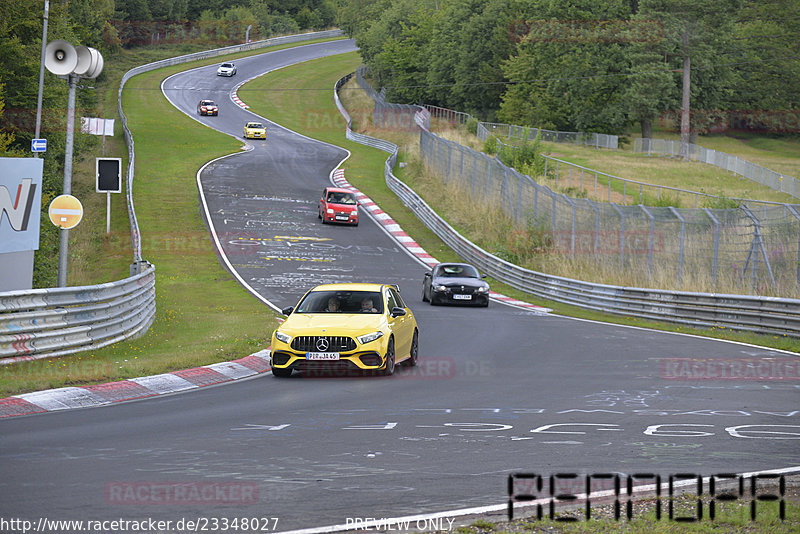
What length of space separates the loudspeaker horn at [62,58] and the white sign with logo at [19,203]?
214cm

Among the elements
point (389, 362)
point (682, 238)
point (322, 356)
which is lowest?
point (389, 362)

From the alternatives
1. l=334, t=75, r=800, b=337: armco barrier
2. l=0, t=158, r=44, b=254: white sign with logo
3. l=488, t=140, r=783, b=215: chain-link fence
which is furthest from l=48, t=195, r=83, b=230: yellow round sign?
l=488, t=140, r=783, b=215: chain-link fence

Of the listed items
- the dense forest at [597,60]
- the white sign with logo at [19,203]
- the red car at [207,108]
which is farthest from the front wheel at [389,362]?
the red car at [207,108]

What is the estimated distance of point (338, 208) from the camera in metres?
45.8

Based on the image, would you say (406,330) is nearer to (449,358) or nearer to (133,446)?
(449,358)

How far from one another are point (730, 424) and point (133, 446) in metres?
6.08

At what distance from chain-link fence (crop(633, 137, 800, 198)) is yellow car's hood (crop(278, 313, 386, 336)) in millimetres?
51731

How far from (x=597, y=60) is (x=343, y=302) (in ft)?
250

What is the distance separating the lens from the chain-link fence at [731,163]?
61.9 meters

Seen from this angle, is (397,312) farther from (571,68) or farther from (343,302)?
(571,68)

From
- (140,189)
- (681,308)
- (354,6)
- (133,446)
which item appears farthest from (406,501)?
(354,6)

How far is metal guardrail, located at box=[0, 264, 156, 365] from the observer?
1353 centimetres

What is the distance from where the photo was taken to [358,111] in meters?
93.5

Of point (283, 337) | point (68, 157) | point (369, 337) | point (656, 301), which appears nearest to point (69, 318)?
point (68, 157)
